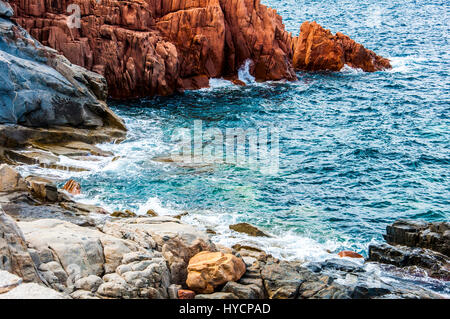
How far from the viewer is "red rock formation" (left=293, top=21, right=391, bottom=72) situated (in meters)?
48.8

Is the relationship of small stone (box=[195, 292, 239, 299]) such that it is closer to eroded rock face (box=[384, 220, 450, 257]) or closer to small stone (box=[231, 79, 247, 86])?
eroded rock face (box=[384, 220, 450, 257])

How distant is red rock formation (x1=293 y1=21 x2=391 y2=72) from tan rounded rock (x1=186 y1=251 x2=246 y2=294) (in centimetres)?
3992

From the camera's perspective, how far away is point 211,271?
1190cm

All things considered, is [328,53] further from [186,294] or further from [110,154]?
[186,294]

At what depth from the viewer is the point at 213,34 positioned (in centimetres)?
4222

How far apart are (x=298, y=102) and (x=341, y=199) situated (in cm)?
1768

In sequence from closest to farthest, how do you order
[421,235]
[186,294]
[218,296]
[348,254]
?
[218,296] → [186,294] → [421,235] → [348,254]

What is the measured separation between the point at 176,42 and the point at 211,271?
33026 mm

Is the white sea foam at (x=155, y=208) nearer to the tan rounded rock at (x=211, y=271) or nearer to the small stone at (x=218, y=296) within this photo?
the tan rounded rock at (x=211, y=271)

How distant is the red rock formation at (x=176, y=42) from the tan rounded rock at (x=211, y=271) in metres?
28.1

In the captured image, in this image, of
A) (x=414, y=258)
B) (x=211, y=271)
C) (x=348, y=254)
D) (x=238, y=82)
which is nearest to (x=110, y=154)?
(x=348, y=254)

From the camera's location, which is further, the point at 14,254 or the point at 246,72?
the point at 246,72

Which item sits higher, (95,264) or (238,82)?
(95,264)

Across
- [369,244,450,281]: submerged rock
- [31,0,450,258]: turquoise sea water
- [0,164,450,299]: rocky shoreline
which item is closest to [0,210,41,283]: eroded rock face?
[0,164,450,299]: rocky shoreline
